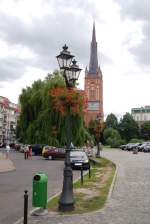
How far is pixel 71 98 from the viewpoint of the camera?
13.6m

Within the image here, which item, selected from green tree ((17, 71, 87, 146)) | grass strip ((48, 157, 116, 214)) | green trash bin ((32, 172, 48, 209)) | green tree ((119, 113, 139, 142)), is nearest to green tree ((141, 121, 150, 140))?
green tree ((119, 113, 139, 142))

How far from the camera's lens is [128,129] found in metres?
136

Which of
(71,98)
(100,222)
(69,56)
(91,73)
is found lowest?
(100,222)

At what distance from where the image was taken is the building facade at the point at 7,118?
152375 mm

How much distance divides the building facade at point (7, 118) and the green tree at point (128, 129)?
38.0 m

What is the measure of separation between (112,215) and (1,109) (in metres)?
142

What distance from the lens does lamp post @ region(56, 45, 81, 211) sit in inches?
483

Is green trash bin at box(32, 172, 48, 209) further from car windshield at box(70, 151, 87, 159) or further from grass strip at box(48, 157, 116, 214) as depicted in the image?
car windshield at box(70, 151, 87, 159)

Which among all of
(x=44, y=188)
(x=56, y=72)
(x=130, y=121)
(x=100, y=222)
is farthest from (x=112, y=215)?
(x=130, y=121)

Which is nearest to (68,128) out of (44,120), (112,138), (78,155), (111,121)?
(78,155)

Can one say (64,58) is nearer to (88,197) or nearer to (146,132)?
(88,197)

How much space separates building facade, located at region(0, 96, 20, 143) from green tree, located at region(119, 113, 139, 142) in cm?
3804

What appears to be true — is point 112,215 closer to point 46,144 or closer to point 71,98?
point 71,98

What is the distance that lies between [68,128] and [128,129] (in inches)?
4907
